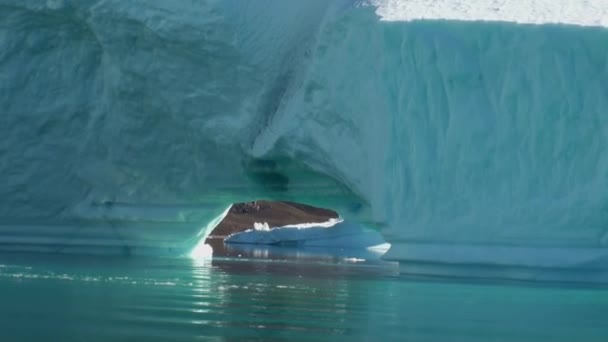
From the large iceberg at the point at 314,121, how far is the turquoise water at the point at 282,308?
85 cm

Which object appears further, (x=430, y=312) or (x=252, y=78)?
(x=252, y=78)

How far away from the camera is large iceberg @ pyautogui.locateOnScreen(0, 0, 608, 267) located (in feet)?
29.1

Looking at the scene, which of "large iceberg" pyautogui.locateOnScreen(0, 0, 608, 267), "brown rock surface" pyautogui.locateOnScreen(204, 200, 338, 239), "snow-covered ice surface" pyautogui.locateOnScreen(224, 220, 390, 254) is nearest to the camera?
"large iceberg" pyautogui.locateOnScreen(0, 0, 608, 267)

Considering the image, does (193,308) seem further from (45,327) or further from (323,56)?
(323,56)

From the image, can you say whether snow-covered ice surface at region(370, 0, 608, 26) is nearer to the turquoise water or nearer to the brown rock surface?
the turquoise water

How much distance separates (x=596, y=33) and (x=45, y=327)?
19.0 ft

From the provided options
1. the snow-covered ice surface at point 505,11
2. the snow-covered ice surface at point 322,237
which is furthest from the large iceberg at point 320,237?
the snow-covered ice surface at point 505,11

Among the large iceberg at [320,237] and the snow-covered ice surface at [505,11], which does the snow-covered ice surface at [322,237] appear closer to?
the large iceberg at [320,237]

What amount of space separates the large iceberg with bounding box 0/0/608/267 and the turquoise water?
0.85 meters

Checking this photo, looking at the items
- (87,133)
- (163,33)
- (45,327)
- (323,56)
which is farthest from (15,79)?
(45,327)

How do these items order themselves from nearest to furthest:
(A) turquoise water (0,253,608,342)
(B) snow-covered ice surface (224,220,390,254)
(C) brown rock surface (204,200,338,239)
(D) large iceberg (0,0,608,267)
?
(A) turquoise water (0,253,608,342) → (D) large iceberg (0,0,608,267) → (B) snow-covered ice surface (224,220,390,254) → (C) brown rock surface (204,200,338,239)

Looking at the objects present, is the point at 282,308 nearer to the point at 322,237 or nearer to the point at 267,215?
the point at 322,237

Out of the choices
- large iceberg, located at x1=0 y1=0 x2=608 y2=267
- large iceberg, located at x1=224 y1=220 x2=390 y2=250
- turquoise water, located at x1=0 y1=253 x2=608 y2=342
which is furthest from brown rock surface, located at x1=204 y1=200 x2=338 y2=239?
turquoise water, located at x1=0 y1=253 x2=608 y2=342

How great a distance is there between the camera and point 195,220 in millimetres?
12867
